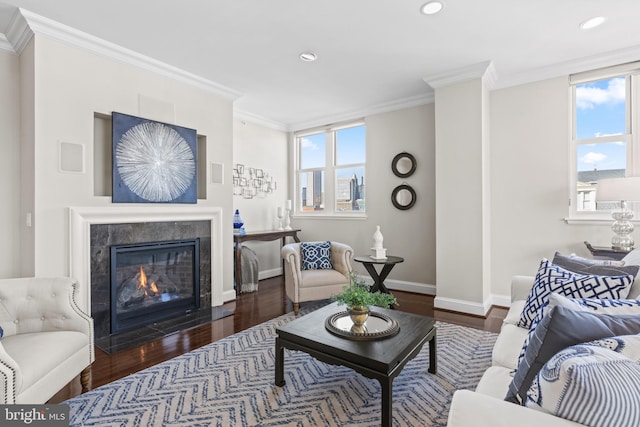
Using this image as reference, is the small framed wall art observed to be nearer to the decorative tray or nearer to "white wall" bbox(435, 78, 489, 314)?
the decorative tray

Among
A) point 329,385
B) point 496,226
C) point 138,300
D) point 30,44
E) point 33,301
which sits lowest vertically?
point 329,385

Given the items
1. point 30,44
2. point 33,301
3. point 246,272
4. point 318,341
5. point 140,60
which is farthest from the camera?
point 246,272

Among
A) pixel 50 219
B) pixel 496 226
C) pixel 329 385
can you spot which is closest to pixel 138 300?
pixel 50 219

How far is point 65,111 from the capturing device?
8.91 feet

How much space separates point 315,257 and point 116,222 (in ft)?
7.15

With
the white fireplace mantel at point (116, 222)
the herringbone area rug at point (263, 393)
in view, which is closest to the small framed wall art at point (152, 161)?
the white fireplace mantel at point (116, 222)

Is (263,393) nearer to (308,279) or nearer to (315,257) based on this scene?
(308,279)

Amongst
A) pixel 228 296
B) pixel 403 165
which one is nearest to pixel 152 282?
pixel 228 296

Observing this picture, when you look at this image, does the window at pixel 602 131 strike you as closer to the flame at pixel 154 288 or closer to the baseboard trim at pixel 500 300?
the baseboard trim at pixel 500 300

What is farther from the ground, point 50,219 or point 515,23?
point 515,23

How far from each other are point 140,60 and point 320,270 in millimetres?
2987

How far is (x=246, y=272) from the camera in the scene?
461cm

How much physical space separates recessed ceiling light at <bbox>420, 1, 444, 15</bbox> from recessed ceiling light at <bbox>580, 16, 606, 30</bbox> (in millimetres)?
1313

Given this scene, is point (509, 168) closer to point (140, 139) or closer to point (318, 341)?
point (318, 341)
